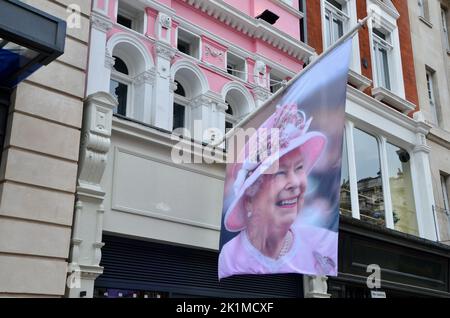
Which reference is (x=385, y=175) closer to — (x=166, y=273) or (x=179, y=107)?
(x=179, y=107)

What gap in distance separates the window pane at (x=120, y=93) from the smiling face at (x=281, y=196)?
3396mm

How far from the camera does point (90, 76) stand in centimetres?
908

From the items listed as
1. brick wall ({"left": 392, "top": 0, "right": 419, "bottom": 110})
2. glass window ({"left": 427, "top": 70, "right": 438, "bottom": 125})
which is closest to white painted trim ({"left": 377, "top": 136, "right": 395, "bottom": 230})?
brick wall ({"left": 392, "top": 0, "right": 419, "bottom": 110})

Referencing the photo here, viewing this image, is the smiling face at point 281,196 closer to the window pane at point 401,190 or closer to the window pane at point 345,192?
the window pane at point 345,192

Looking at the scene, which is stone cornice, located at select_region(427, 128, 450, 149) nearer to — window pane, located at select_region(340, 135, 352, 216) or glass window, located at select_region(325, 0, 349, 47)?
window pane, located at select_region(340, 135, 352, 216)

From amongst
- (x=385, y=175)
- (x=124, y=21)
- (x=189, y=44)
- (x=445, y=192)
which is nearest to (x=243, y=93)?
(x=189, y=44)

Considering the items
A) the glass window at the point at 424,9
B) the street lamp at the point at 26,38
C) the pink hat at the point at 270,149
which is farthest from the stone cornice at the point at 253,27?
the glass window at the point at 424,9

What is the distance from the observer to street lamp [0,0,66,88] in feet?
20.8

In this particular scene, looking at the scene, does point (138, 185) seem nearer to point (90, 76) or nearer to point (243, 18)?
point (90, 76)

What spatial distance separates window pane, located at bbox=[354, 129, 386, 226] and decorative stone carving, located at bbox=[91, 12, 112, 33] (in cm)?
776

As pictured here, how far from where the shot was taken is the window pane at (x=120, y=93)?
9984 mm

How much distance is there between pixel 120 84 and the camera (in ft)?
33.3

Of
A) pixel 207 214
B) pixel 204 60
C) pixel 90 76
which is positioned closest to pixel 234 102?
pixel 204 60

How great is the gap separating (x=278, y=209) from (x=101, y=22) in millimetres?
4667
